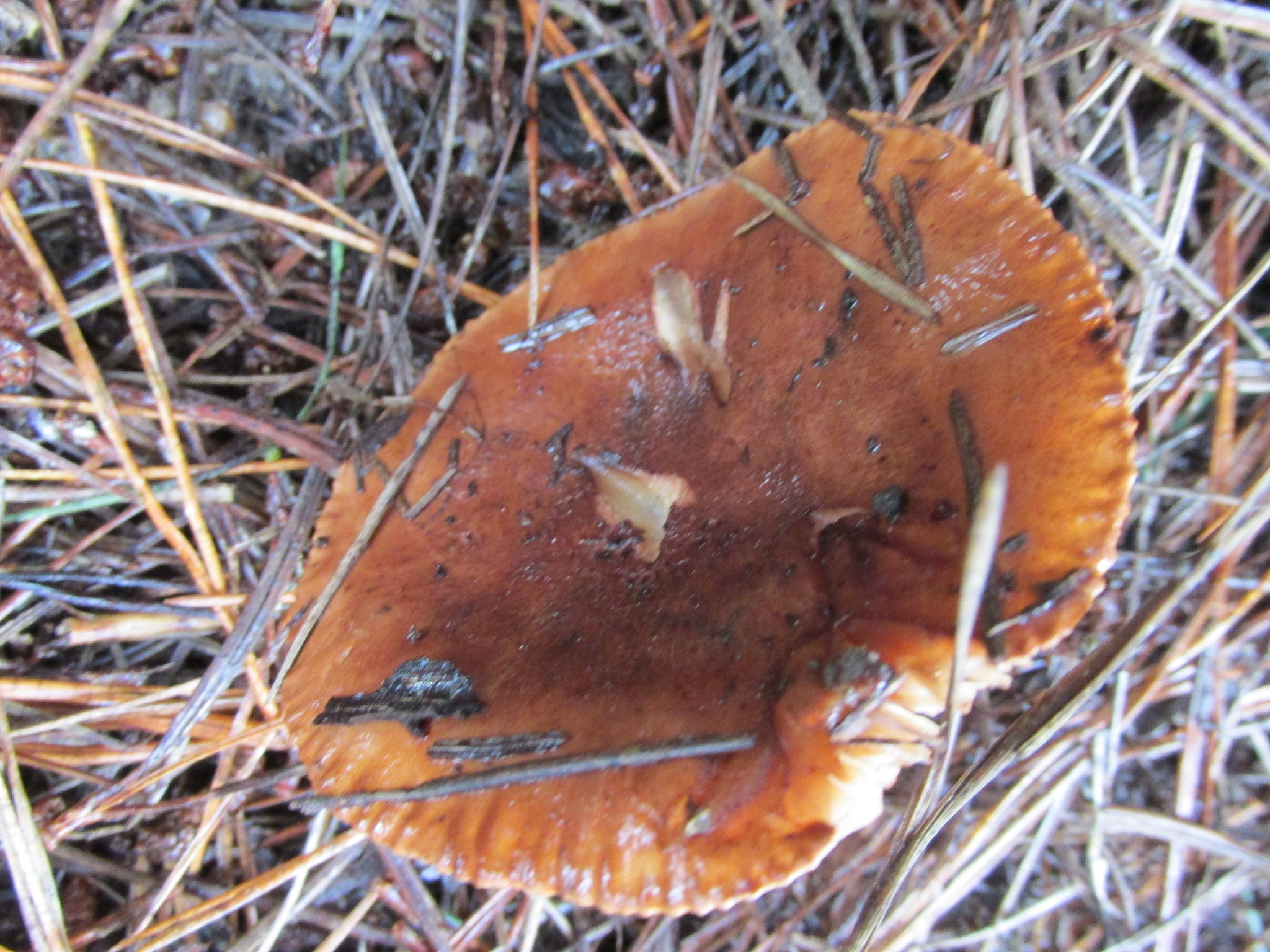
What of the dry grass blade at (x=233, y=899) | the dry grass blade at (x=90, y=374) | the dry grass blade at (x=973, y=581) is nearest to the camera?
the dry grass blade at (x=973, y=581)

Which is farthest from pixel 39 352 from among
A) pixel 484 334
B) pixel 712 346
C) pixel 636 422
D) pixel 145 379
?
pixel 712 346

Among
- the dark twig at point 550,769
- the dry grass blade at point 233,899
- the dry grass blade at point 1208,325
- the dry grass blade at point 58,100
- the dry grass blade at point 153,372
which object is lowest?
the dry grass blade at point 233,899

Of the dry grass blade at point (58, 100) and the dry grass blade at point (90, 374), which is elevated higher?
the dry grass blade at point (58, 100)

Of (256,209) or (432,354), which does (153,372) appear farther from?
(432,354)

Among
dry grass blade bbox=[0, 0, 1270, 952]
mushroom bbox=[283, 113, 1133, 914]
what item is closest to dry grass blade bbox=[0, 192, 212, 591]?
dry grass blade bbox=[0, 0, 1270, 952]

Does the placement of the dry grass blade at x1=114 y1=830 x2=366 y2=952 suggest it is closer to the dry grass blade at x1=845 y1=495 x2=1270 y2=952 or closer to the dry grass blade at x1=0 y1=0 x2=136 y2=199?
the dry grass blade at x1=845 y1=495 x2=1270 y2=952

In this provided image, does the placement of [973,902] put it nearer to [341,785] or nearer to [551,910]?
[551,910]

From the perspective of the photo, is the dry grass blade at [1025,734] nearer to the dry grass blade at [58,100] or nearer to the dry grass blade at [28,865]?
the dry grass blade at [28,865]

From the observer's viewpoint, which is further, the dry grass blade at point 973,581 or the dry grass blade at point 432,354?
the dry grass blade at point 432,354

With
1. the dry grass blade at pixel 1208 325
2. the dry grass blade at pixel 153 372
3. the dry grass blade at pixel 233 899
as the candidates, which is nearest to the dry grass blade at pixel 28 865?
the dry grass blade at pixel 233 899
